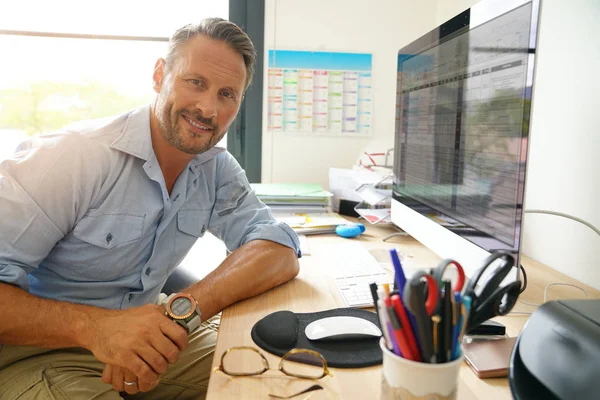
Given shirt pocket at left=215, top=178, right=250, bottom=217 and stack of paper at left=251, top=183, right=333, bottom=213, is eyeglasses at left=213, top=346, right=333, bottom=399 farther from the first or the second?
stack of paper at left=251, top=183, right=333, bottom=213

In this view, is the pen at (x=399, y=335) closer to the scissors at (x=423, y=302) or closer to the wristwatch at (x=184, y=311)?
the scissors at (x=423, y=302)

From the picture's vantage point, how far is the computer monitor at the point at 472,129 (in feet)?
2.43

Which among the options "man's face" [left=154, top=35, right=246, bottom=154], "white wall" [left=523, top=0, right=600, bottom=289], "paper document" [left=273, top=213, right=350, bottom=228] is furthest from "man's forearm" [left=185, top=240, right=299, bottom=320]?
"white wall" [left=523, top=0, right=600, bottom=289]

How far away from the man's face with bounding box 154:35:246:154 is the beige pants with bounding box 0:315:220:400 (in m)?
0.54

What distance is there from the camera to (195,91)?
1.15 m

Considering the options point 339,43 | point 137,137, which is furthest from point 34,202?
point 339,43

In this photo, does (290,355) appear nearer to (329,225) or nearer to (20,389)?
(20,389)

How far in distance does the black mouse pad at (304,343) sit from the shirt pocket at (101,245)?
452mm

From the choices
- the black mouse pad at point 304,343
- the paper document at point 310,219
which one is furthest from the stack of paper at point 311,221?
the black mouse pad at point 304,343

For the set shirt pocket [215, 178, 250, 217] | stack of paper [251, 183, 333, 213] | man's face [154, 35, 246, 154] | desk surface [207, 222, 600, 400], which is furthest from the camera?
stack of paper [251, 183, 333, 213]

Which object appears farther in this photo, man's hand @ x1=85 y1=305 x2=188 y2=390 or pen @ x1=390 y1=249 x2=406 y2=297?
man's hand @ x1=85 y1=305 x2=188 y2=390

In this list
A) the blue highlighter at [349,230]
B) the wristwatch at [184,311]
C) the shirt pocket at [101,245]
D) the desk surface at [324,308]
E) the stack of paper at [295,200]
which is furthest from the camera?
the stack of paper at [295,200]

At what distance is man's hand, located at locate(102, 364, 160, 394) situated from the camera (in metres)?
0.79

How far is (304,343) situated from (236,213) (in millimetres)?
600
